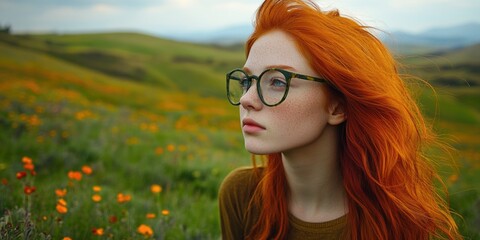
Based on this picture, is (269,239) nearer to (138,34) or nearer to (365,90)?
(365,90)

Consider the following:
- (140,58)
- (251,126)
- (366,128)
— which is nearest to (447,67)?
(140,58)

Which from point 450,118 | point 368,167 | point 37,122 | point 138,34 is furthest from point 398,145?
point 138,34

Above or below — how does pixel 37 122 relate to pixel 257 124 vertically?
below

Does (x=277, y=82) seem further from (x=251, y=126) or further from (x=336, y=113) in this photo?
(x=336, y=113)

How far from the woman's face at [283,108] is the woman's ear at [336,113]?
0.08 metres

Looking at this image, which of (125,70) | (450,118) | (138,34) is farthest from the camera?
(138,34)

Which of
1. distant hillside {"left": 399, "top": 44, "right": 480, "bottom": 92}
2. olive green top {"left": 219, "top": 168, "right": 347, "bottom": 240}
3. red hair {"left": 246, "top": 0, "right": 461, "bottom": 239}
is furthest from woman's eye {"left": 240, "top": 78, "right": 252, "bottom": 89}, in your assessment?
distant hillside {"left": 399, "top": 44, "right": 480, "bottom": 92}

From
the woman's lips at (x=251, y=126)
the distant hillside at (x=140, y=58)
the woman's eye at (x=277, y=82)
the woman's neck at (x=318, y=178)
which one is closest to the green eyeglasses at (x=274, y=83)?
the woman's eye at (x=277, y=82)

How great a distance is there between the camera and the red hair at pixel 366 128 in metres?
1.94

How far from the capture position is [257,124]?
6.46 ft

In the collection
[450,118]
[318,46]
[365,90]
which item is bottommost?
[450,118]

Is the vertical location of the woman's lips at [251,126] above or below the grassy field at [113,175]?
above

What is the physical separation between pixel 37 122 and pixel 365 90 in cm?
574

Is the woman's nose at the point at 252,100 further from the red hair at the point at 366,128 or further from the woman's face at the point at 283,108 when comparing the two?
the red hair at the point at 366,128
